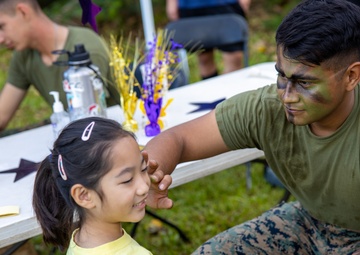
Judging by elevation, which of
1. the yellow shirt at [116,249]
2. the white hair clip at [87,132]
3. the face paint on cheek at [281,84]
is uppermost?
the white hair clip at [87,132]

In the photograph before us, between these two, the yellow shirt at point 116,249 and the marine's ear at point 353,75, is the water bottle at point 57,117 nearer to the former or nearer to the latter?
the yellow shirt at point 116,249

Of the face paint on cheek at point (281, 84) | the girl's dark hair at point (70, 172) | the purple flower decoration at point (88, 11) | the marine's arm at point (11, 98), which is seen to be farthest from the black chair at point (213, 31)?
the girl's dark hair at point (70, 172)

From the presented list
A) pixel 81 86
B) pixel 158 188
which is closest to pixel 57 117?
pixel 81 86

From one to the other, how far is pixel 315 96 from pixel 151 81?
2.72ft

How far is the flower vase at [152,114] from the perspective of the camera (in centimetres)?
261

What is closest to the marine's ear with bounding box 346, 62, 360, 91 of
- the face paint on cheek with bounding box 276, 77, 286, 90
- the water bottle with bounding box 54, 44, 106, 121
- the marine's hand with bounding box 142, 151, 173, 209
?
the face paint on cheek with bounding box 276, 77, 286, 90

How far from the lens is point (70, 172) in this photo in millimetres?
1675

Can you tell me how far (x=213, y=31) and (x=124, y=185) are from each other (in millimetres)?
2710

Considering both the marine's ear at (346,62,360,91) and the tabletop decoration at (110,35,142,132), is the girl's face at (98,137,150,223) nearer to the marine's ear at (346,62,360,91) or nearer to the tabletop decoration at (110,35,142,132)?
the marine's ear at (346,62,360,91)

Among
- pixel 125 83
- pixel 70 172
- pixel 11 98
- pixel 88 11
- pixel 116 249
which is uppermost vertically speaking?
pixel 88 11

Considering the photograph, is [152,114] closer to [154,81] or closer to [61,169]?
[154,81]

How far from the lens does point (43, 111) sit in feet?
19.9

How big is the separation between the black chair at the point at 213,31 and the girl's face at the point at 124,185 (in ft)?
8.25

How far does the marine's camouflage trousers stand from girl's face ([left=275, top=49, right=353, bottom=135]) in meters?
0.44
